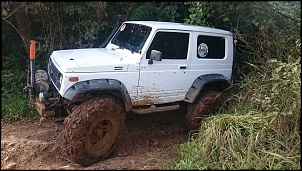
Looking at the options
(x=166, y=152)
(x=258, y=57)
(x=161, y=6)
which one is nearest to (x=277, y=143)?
(x=166, y=152)

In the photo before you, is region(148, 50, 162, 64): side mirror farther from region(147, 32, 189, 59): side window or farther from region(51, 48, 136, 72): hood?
region(51, 48, 136, 72): hood

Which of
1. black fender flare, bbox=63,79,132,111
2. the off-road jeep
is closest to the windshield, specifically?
the off-road jeep

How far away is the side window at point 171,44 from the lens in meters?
4.66

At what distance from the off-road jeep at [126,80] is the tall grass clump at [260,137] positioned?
2.69 ft

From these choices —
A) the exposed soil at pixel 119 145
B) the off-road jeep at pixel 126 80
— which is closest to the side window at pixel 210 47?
the off-road jeep at pixel 126 80

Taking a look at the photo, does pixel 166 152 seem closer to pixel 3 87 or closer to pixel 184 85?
pixel 184 85

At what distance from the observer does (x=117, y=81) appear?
432 cm

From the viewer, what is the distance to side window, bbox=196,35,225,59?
5.07 metres

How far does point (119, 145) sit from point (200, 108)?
1.47 meters

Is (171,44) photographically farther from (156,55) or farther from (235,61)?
(235,61)

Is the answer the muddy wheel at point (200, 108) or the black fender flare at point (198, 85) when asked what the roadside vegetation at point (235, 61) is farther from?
the black fender flare at point (198, 85)

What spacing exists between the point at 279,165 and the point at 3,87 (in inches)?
206

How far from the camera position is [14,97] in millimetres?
5898

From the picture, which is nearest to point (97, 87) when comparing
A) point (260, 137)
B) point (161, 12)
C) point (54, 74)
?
point (54, 74)
